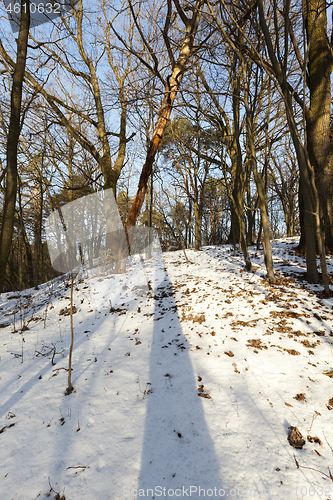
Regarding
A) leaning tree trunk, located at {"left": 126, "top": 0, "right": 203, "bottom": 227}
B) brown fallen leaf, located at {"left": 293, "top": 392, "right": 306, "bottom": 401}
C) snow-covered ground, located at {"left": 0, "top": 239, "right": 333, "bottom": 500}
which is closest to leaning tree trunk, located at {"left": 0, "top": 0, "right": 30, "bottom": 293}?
snow-covered ground, located at {"left": 0, "top": 239, "right": 333, "bottom": 500}

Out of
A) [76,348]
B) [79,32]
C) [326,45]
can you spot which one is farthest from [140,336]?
[79,32]

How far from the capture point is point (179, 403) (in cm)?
228

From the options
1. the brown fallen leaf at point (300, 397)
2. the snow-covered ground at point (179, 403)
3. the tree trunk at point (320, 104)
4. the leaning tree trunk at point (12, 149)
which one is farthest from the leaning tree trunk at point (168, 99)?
the brown fallen leaf at point (300, 397)

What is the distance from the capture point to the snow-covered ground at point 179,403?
5.19ft

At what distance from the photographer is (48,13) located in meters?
6.32

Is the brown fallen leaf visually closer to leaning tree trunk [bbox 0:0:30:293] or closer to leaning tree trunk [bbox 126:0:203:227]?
leaning tree trunk [bbox 0:0:30:293]

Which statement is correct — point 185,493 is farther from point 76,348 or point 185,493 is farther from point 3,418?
point 76,348

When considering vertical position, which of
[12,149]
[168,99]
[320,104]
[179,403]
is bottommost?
[179,403]

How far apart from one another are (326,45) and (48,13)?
777 centimetres

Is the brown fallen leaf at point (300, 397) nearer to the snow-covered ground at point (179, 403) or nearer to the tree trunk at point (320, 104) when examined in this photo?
the snow-covered ground at point (179, 403)

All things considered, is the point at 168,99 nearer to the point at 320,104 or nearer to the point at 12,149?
the point at 320,104

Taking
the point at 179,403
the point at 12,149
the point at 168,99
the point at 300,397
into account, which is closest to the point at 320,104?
the point at 168,99

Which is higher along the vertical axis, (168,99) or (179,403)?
(168,99)

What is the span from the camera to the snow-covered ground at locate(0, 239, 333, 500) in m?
1.58
